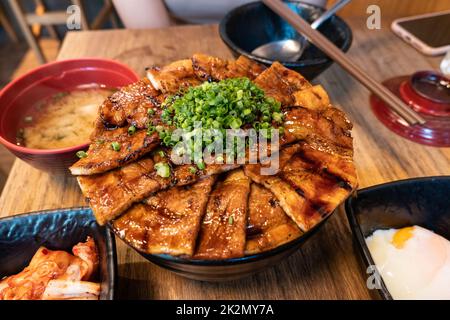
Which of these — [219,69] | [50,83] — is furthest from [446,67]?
[50,83]

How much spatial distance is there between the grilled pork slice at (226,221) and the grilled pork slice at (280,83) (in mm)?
401

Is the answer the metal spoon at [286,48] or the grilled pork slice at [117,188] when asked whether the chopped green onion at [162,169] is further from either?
the metal spoon at [286,48]

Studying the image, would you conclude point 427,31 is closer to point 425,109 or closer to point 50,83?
point 425,109

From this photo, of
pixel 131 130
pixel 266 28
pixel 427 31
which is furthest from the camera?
pixel 427 31

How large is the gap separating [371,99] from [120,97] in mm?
1695

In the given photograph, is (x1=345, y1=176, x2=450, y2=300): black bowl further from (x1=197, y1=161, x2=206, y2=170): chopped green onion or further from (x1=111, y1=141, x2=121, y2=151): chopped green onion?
(x1=111, y1=141, x2=121, y2=151): chopped green onion

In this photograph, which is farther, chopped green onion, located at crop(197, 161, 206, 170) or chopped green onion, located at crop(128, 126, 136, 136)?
chopped green onion, located at crop(128, 126, 136, 136)

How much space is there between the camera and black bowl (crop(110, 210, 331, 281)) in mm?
1069

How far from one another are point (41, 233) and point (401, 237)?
149cm

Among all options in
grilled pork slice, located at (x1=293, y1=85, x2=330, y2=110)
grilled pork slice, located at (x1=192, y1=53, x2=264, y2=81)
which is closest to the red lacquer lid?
grilled pork slice, located at (x1=293, y1=85, x2=330, y2=110)

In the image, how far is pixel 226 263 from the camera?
1069mm

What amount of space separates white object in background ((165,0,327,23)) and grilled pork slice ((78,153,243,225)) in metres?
2.36

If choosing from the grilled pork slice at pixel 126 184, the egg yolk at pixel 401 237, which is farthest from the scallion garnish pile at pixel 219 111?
the egg yolk at pixel 401 237

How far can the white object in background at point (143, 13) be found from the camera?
9.70 ft
